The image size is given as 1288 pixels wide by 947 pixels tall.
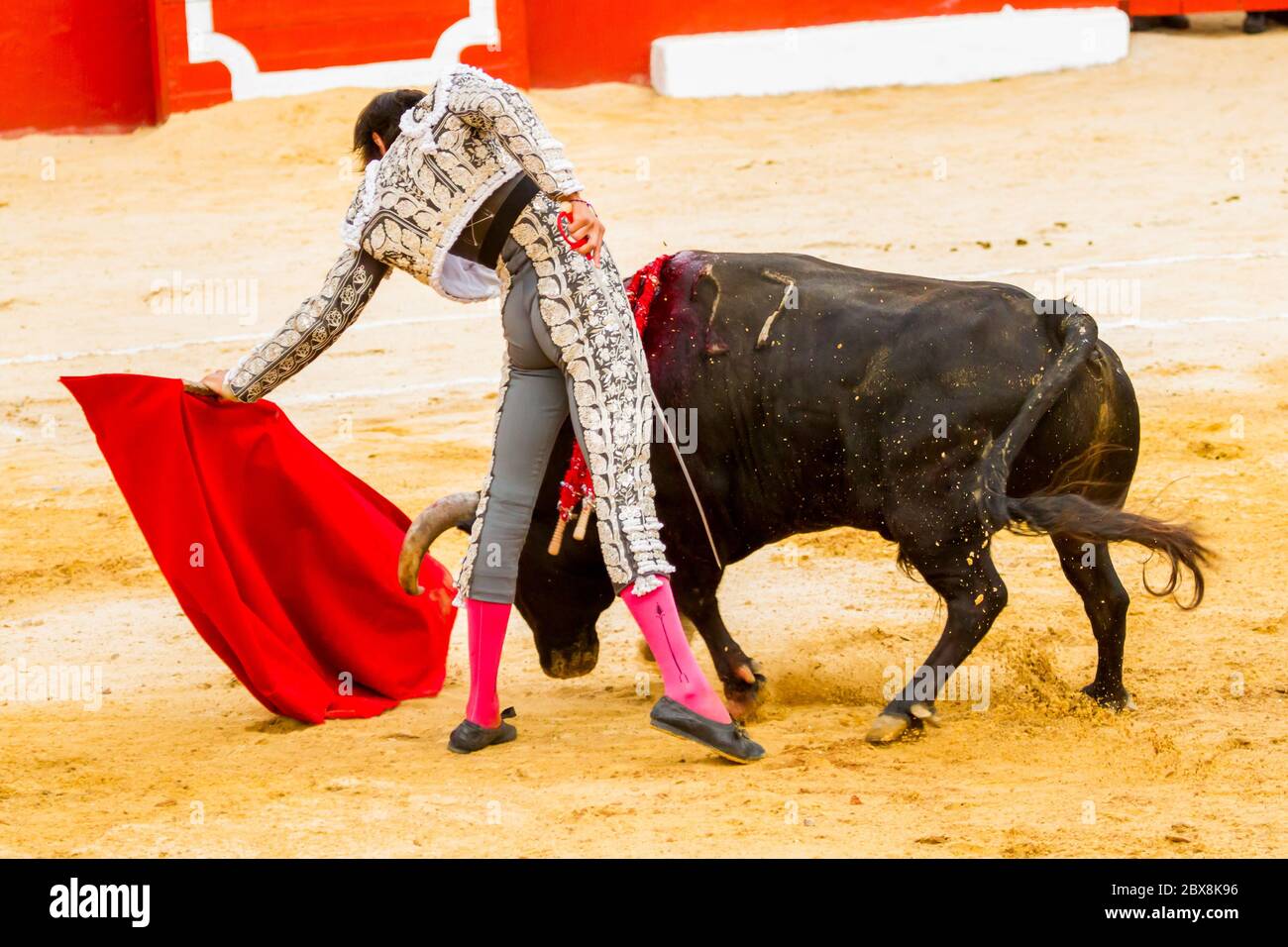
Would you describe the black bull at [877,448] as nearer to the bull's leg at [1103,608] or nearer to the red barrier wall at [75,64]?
the bull's leg at [1103,608]

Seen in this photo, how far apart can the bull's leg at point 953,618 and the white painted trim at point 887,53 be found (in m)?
8.50

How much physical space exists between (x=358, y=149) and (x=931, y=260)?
204 inches

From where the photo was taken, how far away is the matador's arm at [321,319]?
11.1ft

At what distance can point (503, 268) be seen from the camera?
330 cm

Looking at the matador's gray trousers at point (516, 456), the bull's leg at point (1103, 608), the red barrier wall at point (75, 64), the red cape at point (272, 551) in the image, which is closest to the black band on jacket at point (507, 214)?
the matador's gray trousers at point (516, 456)

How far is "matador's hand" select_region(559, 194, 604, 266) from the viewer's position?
10.2 feet

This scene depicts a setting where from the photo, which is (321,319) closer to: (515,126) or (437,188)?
(437,188)

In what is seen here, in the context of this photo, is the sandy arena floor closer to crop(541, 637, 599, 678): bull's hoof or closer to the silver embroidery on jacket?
crop(541, 637, 599, 678): bull's hoof

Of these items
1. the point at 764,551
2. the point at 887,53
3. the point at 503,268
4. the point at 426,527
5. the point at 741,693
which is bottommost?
the point at 764,551

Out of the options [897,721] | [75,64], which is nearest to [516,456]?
[897,721]

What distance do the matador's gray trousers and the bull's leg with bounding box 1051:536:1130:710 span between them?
1.13 m

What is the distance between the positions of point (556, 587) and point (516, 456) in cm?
49

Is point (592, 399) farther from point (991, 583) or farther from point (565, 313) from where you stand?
point (991, 583)

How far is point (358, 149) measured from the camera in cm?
338
